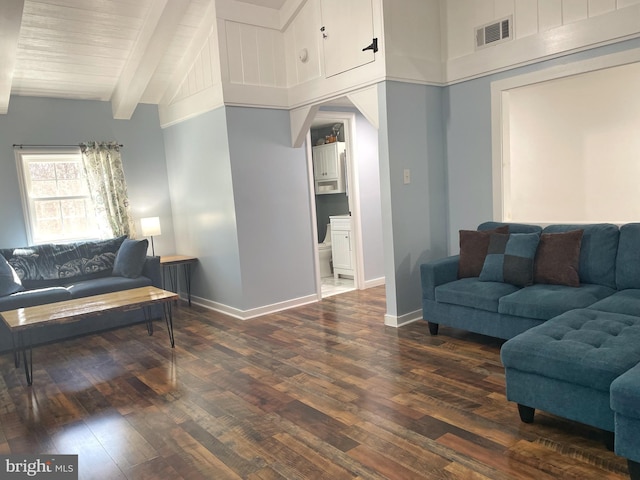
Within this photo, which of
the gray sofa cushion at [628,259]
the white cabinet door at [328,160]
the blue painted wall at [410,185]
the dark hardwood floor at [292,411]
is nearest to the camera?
the dark hardwood floor at [292,411]

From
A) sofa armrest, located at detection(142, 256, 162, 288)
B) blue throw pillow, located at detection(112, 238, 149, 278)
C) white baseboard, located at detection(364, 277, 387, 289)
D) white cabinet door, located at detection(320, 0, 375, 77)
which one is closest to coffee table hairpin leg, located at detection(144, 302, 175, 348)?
sofa armrest, located at detection(142, 256, 162, 288)

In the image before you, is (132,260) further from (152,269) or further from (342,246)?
(342,246)

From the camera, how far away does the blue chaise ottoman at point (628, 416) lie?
1.81 m

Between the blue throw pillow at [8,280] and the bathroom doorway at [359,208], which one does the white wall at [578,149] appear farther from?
the blue throw pillow at [8,280]

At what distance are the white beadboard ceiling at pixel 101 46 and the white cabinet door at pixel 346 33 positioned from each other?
0.77 m

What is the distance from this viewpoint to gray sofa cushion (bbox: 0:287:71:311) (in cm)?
425

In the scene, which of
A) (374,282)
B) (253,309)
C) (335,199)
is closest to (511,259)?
(253,309)

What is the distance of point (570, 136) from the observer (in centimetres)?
536

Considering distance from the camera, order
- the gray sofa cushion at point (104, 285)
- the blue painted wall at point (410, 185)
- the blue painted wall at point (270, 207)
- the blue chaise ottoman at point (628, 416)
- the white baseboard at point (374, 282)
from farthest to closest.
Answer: the white baseboard at point (374, 282) → the blue painted wall at point (270, 207) → the gray sofa cushion at point (104, 285) → the blue painted wall at point (410, 185) → the blue chaise ottoman at point (628, 416)

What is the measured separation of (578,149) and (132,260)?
5082 millimetres

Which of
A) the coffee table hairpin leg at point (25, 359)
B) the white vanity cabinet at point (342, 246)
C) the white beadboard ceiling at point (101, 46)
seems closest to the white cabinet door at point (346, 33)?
the white beadboard ceiling at point (101, 46)

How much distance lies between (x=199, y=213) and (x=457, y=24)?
328 centimetres

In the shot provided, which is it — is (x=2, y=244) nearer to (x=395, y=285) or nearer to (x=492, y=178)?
(x=395, y=285)

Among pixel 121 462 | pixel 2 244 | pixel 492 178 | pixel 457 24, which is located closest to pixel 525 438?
pixel 121 462
